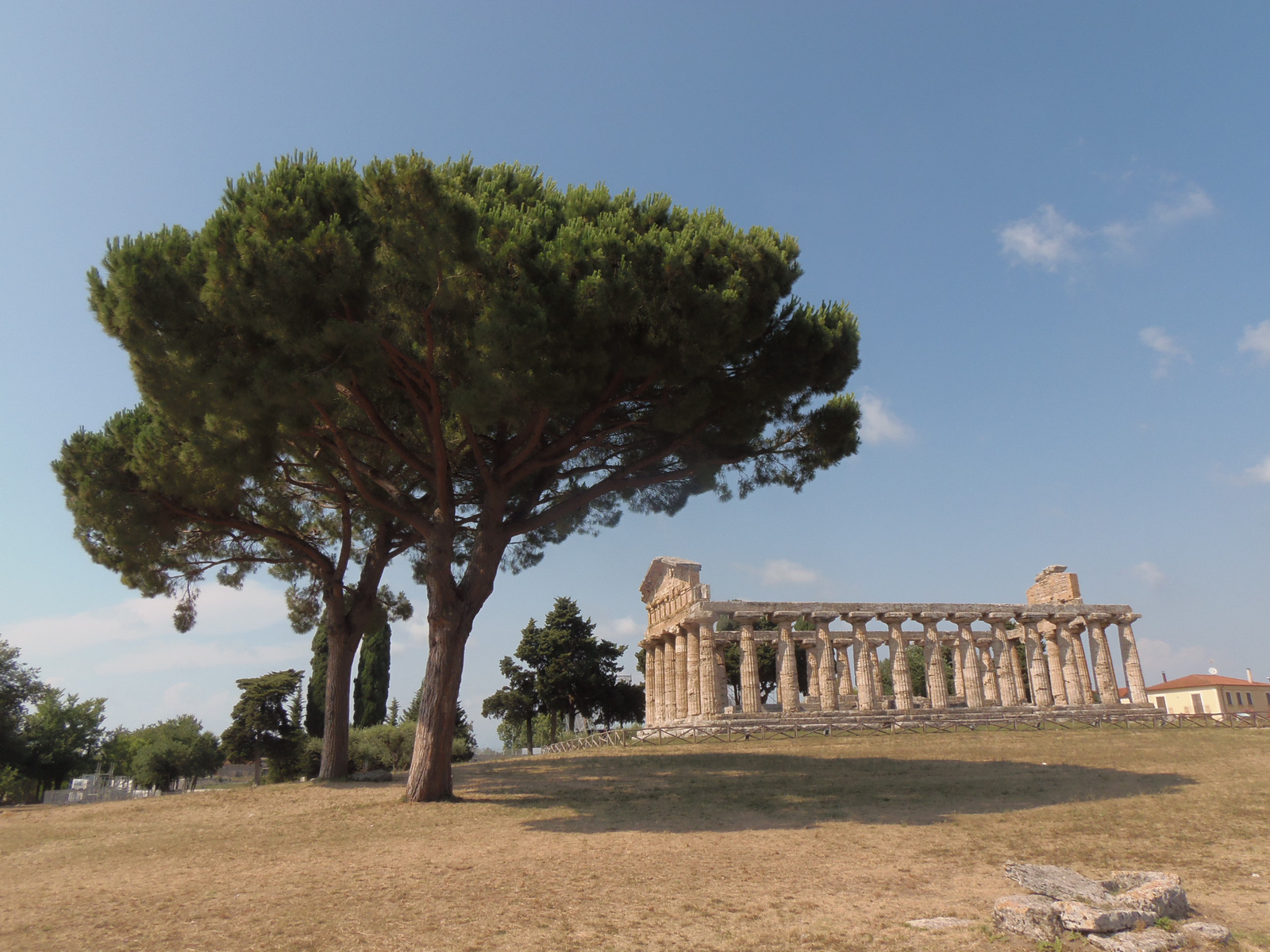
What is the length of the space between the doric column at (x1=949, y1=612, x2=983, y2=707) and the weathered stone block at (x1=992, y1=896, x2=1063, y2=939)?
32.6 meters

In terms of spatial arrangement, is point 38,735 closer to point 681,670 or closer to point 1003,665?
point 681,670

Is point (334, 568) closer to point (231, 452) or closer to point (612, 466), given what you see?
point (231, 452)

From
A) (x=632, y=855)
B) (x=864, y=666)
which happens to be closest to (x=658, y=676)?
(x=864, y=666)

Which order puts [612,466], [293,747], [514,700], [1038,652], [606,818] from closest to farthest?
[606,818], [612,466], [293,747], [1038,652], [514,700]

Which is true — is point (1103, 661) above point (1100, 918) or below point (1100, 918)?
above

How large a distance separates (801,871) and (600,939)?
3322 millimetres

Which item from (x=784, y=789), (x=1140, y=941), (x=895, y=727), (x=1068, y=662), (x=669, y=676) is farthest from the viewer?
(x=1068, y=662)

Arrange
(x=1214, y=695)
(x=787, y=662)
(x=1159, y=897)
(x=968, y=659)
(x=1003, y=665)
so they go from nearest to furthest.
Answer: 1. (x=1159, y=897)
2. (x=787, y=662)
3. (x=968, y=659)
4. (x=1003, y=665)
5. (x=1214, y=695)

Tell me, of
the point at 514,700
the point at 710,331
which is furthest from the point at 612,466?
the point at 514,700

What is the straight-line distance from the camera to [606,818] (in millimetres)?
12734

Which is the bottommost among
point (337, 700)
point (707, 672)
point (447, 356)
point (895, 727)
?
point (895, 727)

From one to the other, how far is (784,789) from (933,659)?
2558cm

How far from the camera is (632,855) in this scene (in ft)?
32.9

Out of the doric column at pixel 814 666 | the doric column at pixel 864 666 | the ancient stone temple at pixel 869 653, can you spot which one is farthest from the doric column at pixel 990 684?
the doric column at pixel 814 666
